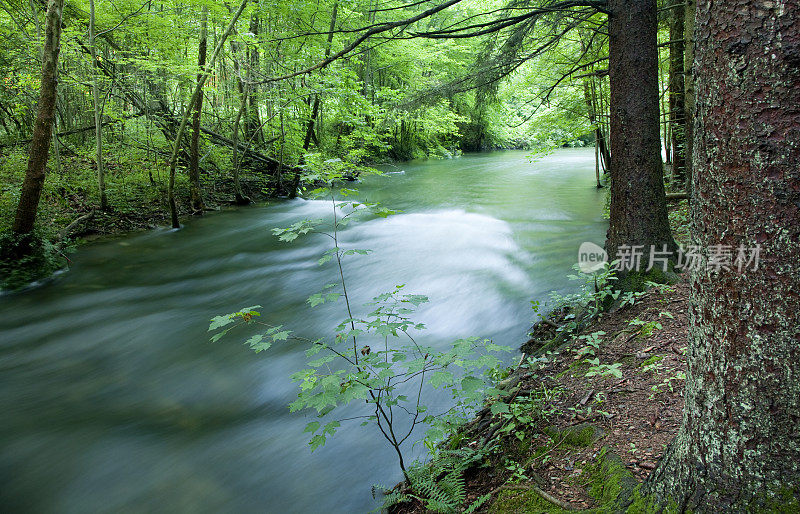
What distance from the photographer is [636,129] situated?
4.36 metres

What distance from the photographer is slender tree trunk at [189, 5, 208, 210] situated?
10123 millimetres

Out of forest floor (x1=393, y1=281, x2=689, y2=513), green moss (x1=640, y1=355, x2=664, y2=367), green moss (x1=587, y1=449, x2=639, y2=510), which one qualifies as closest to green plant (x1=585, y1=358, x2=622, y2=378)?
forest floor (x1=393, y1=281, x2=689, y2=513)

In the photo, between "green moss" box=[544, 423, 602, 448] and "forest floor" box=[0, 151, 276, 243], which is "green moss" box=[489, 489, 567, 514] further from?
"forest floor" box=[0, 151, 276, 243]

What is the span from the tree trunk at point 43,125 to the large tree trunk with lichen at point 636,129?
7.87m

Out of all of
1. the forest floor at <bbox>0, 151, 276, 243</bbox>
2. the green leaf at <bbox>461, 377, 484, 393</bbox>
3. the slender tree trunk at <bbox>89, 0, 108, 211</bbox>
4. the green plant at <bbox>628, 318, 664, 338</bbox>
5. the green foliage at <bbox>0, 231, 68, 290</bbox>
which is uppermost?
the slender tree trunk at <bbox>89, 0, 108, 211</bbox>

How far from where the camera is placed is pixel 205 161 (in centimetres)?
1373

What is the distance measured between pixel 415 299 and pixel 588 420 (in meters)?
1.36

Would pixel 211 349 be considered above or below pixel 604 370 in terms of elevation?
below

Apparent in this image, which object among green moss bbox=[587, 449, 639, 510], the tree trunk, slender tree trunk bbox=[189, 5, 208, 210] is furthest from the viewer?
slender tree trunk bbox=[189, 5, 208, 210]

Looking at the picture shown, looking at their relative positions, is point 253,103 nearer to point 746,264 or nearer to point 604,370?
point 604,370

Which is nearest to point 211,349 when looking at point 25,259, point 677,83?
point 25,259

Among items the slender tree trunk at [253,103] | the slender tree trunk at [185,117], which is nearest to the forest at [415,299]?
the slender tree trunk at [185,117]

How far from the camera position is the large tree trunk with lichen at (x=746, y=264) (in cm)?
125

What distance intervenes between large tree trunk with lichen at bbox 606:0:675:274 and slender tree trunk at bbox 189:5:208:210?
8316 mm
